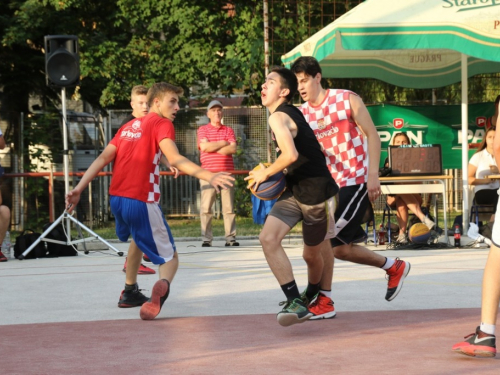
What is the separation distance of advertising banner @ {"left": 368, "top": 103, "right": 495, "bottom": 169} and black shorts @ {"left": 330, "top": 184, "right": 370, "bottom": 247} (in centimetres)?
914

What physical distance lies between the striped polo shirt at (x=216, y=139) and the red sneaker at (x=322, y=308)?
26.0ft

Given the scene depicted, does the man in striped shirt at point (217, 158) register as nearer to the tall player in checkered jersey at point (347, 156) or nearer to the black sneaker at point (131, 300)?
the black sneaker at point (131, 300)

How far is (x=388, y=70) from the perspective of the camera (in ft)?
58.8

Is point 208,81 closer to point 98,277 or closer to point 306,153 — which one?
point 98,277

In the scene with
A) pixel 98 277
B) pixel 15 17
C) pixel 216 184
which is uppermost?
pixel 15 17

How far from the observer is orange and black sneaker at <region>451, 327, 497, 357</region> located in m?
5.77

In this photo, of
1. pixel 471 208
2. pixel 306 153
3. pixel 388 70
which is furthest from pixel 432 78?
pixel 306 153

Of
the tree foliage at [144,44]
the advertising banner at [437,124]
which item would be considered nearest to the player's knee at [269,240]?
the advertising banner at [437,124]

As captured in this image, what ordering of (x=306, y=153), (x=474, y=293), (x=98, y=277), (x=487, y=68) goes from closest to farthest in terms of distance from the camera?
(x=306, y=153) → (x=474, y=293) → (x=98, y=277) → (x=487, y=68)

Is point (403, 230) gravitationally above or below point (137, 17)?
below

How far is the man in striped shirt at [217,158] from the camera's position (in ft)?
50.1

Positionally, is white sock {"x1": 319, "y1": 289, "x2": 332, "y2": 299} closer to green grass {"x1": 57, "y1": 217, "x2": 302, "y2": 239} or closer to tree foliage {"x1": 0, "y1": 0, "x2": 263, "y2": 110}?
green grass {"x1": 57, "y1": 217, "x2": 302, "y2": 239}

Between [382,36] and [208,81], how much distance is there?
10.8 m

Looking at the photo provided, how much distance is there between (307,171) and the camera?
23.6ft
